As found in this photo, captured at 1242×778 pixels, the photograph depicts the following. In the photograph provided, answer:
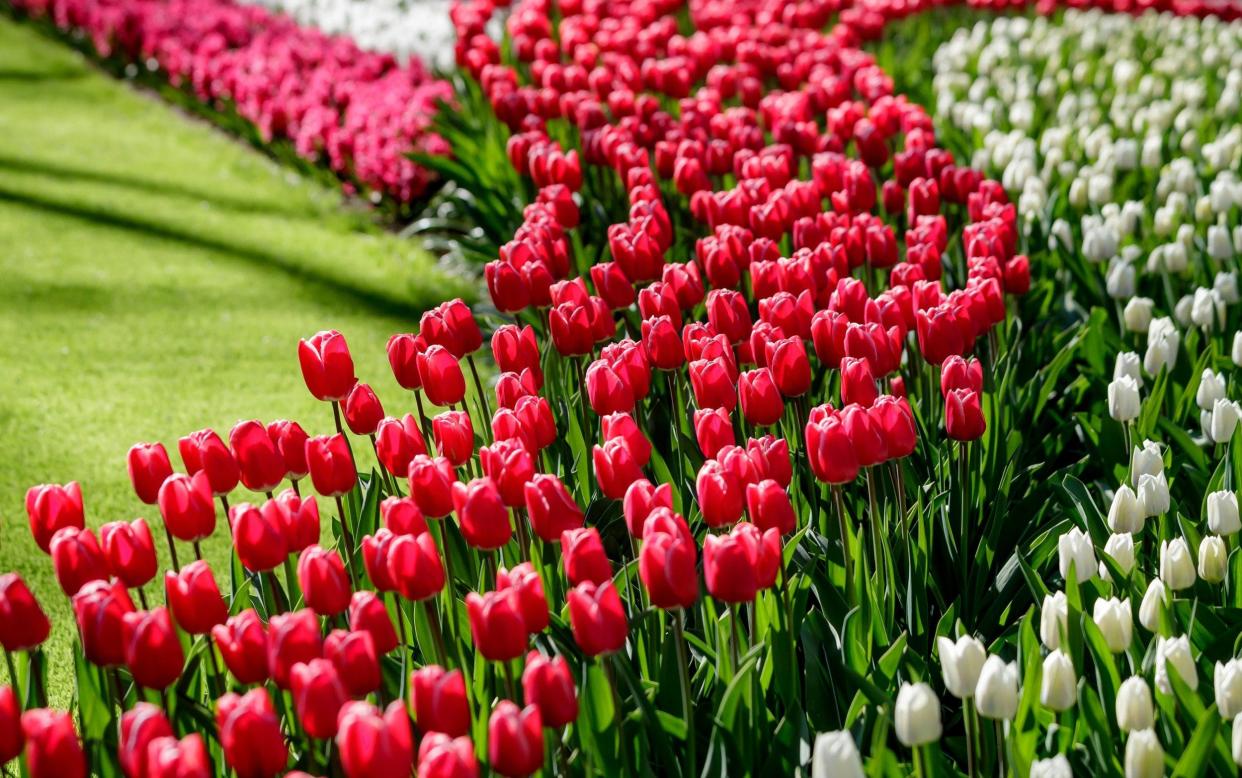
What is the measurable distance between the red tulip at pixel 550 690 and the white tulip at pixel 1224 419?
5.08 feet

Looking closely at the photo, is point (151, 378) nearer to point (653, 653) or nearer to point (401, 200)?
point (401, 200)

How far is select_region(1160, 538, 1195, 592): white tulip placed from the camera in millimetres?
2115

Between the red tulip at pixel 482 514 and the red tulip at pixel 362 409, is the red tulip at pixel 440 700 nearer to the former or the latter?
the red tulip at pixel 482 514

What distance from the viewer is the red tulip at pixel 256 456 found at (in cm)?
223

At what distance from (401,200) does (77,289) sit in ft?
5.27

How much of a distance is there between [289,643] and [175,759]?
0.79 ft

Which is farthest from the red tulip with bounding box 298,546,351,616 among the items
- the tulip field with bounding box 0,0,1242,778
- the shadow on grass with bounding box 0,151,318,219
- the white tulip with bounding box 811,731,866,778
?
the shadow on grass with bounding box 0,151,318,219

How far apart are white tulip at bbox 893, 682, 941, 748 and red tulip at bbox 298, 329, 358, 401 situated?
1253 mm

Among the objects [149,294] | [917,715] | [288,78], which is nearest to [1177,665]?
[917,715]

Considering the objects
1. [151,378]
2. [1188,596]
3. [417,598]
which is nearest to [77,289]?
[151,378]

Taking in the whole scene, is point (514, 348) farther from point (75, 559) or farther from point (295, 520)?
point (75, 559)

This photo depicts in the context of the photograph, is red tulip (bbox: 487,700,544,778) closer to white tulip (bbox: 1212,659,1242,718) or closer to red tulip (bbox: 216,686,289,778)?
red tulip (bbox: 216,686,289,778)

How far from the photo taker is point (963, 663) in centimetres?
180

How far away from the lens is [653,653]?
2.15 m
